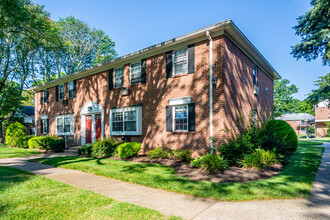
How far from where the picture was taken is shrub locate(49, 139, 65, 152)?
45.7 ft

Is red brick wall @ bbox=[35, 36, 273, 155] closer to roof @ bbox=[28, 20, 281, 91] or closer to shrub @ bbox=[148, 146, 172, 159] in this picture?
roof @ bbox=[28, 20, 281, 91]

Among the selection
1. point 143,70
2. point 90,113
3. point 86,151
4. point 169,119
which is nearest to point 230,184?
point 169,119

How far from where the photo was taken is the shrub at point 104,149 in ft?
35.2

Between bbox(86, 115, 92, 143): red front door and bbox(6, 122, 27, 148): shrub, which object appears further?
bbox(6, 122, 27, 148): shrub

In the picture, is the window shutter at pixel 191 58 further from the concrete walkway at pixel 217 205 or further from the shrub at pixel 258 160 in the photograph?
the concrete walkway at pixel 217 205

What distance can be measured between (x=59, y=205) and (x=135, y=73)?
8899 millimetres

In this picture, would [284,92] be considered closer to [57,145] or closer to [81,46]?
[81,46]

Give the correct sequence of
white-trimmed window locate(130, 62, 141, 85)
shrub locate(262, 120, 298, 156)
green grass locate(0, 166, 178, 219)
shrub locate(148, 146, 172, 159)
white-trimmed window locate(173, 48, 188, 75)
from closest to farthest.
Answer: green grass locate(0, 166, 178, 219) → shrub locate(262, 120, 298, 156) → shrub locate(148, 146, 172, 159) → white-trimmed window locate(173, 48, 188, 75) → white-trimmed window locate(130, 62, 141, 85)

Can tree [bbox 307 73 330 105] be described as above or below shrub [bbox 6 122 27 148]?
above

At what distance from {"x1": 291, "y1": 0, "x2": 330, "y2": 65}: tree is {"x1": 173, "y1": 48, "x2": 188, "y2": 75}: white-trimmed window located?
717cm

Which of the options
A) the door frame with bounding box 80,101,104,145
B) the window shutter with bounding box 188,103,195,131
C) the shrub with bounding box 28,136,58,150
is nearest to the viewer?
the window shutter with bounding box 188,103,195,131

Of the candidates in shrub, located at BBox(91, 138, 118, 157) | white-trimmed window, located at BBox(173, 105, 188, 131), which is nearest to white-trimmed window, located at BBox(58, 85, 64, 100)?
shrub, located at BBox(91, 138, 118, 157)

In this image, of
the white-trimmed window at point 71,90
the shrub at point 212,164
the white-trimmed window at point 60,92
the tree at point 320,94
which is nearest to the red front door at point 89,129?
the white-trimmed window at point 71,90

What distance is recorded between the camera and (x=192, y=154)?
9.09 metres
